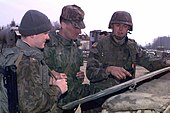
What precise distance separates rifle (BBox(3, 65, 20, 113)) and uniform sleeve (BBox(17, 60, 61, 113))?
4 centimetres

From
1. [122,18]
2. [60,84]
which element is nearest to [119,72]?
[60,84]

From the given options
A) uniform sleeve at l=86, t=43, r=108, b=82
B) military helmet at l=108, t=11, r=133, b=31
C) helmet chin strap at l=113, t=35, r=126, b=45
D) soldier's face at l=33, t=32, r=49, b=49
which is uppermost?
military helmet at l=108, t=11, r=133, b=31

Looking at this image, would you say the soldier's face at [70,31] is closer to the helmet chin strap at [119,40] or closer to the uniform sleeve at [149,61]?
the helmet chin strap at [119,40]

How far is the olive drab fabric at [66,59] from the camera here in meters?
3.68

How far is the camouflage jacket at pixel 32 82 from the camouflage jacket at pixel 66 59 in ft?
3.42

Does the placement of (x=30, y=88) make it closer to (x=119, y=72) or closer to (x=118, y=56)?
(x=119, y=72)

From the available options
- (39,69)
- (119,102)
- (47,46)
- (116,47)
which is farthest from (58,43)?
(119,102)

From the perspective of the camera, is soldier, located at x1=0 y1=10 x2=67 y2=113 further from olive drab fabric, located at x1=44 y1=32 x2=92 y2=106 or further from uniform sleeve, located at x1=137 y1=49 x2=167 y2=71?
uniform sleeve, located at x1=137 y1=49 x2=167 y2=71

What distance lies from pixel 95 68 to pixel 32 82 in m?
1.51

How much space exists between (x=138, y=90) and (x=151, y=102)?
42 cm

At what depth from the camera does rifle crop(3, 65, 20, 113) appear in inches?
92.3

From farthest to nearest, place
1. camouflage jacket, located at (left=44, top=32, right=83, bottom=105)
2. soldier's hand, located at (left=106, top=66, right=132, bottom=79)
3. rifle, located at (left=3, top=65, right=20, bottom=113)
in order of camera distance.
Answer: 1. camouflage jacket, located at (left=44, top=32, right=83, bottom=105)
2. soldier's hand, located at (left=106, top=66, right=132, bottom=79)
3. rifle, located at (left=3, top=65, right=20, bottom=113)

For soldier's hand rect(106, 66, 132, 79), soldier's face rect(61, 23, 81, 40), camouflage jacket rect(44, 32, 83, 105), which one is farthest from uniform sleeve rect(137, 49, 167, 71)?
soldier's face rect(61, 23, 81, 40)

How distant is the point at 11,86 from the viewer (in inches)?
92.7
